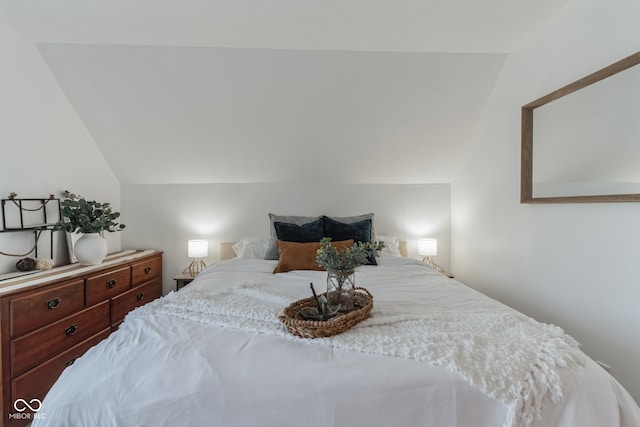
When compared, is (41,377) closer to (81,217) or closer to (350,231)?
(81,217)

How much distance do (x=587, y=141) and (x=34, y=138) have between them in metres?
3.59

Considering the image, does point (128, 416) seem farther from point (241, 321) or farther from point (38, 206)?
point (38, 206)

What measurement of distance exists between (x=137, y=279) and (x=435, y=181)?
317 centimetres

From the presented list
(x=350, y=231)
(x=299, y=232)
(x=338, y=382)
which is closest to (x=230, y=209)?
(x=299, y=232)

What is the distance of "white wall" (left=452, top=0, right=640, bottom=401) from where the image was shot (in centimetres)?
145

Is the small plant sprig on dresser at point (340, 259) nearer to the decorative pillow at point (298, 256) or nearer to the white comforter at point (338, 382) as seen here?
the white comforter at point (338, 382)

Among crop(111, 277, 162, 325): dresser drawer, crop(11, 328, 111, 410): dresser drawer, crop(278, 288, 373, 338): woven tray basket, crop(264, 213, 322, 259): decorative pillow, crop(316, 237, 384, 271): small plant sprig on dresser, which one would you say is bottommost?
crop(11, 328, 111, 410): dresser drawer

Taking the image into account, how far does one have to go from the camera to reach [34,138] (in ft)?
6.78

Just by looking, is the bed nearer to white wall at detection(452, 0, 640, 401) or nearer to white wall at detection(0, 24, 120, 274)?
white wall at detection(452, 0, 640, 401)

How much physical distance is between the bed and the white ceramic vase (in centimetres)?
144

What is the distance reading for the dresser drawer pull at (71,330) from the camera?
1.85 meters

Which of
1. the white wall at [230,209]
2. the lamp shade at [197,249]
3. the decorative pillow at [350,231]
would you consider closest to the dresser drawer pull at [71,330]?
the lamp shade at [197,249]

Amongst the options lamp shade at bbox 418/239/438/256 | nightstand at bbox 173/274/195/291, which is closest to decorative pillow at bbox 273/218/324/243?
nightstand at bbox 173/274/195/291

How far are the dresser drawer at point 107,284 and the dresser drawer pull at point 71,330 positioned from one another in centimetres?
17
